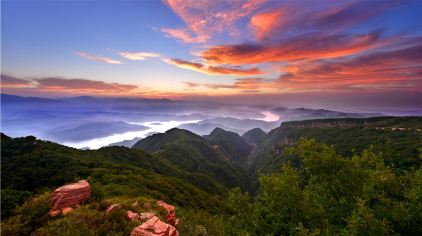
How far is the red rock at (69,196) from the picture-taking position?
26.5 m

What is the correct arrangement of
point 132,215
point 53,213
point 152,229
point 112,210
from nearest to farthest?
1. point 152,229
2. point 112,210
3. point 132,215
4. point 53,213

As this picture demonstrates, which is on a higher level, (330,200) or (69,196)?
(330,200)

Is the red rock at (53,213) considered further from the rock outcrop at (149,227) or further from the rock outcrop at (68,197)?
the rock outcrop at (149,227)

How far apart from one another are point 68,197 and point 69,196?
20cm

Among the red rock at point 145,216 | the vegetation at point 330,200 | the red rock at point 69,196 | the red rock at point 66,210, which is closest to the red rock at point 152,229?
the red rock at point 145,216

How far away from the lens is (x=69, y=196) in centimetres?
2780

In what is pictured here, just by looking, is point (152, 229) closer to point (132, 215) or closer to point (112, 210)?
point (132, 215)

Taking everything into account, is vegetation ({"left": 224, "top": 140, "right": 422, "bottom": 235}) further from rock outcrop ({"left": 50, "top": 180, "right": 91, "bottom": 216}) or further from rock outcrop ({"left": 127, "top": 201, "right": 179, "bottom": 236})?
rock outcrop ({"left": 50, "top": 180, "right": 91, "bottom": 216})

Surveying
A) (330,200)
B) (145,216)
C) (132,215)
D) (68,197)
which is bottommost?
(68,197)

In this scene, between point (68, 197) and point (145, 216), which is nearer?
point (145, 216)

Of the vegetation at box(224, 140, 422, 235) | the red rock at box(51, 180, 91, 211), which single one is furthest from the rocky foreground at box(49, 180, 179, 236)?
the vegetation at box(224, 140, 422, 235)

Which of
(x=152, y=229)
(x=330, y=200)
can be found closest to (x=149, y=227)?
(x=152, y=229)

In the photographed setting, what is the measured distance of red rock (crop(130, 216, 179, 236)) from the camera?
66.0 feet

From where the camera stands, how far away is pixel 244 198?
25.0 meters
